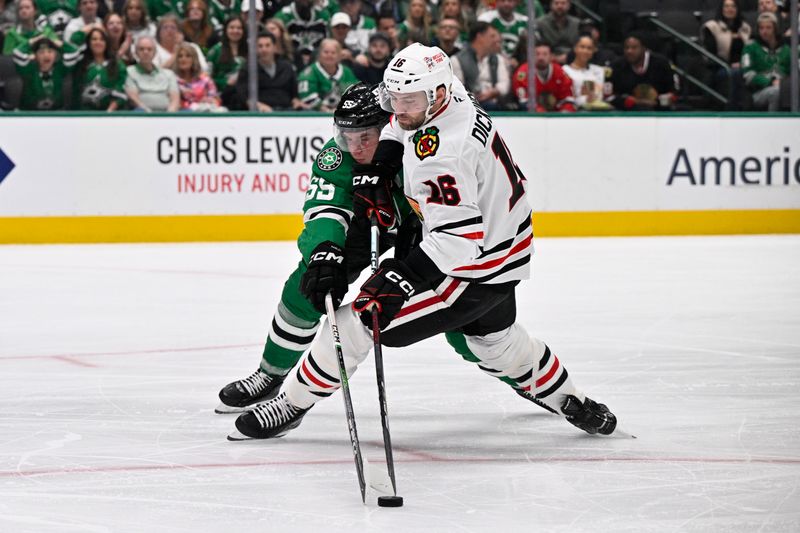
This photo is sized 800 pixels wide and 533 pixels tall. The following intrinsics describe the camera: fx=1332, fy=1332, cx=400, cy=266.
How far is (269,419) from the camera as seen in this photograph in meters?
3.33

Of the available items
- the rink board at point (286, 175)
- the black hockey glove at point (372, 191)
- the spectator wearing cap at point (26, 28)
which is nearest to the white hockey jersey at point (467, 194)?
the black hockey glove at point (372, 191)

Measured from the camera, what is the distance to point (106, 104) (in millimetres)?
9734

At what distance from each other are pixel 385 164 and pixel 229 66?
6.70m

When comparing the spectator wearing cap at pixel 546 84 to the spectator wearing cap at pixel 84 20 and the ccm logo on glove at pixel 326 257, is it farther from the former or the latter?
the ccm logo on glove at pixel 326 257

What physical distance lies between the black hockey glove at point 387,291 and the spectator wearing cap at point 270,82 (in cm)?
698

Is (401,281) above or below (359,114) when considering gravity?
below

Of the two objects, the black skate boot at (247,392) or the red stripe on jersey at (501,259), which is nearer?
the red stripe on jersey at (501,259)

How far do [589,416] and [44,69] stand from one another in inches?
281

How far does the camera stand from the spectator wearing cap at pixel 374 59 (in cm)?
989

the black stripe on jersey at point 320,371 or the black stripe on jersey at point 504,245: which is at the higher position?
the black stripe on jersey at point 504,245

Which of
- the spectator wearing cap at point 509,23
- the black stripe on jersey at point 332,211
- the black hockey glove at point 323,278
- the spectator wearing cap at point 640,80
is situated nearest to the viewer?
the black hockey glove at point 323,278

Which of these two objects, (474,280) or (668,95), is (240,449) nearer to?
(474,280)

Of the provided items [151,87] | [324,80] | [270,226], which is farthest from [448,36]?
[151,87]

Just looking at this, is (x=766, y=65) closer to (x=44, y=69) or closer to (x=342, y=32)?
(x=342, y=32)
